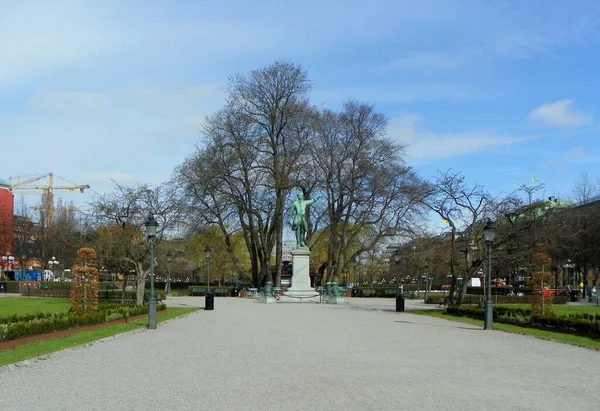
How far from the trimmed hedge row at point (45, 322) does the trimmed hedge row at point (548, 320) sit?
614 inches

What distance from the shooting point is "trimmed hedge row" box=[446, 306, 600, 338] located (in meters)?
21.4

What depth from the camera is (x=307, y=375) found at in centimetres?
1156

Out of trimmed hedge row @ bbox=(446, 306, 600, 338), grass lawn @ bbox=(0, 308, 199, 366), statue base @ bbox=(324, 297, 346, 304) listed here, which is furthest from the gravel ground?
statue base @ bbox=(324, 297, 346, 304)

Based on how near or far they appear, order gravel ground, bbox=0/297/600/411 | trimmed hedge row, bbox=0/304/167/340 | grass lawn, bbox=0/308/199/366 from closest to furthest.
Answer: gravel ground, bbox=0/297/600/411
grass lawn, bbox=0/308/199/366
trimmed hedge row, bbox=0/304/167/340

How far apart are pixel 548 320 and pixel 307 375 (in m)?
15.6

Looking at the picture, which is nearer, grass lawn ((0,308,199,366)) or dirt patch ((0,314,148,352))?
grass lawn ((0,308,199,366))

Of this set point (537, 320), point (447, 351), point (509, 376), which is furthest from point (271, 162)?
point (509, 376)

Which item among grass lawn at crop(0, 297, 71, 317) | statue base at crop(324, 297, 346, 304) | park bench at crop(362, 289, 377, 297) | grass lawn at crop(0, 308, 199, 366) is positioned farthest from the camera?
park bench at crop(362, 289, 377, 297)

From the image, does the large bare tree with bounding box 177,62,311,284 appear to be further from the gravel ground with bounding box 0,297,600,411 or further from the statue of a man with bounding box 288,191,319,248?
the gravel ground with bounding box 0,297,600,411

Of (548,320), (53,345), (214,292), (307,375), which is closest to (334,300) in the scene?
(214,292)

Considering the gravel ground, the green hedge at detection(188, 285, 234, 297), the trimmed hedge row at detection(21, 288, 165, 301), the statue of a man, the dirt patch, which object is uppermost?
the statue of a man

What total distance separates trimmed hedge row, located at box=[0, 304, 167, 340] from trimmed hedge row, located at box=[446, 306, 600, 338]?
15603mm

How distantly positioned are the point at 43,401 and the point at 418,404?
507 centimetres

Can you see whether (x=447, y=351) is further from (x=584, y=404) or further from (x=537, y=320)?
(x=537, y=320)
